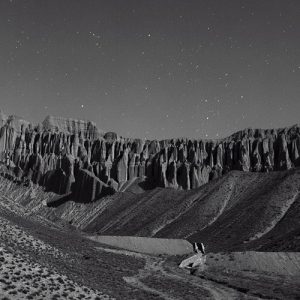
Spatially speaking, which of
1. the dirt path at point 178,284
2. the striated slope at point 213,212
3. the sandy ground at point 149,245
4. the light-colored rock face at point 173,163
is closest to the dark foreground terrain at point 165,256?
the dirt path at point 178,284

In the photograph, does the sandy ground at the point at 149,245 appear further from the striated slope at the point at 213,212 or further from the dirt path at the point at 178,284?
the dirt path at the point at 178,284

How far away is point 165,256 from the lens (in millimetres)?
79125

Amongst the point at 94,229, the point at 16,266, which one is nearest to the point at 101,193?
the point at 94,229

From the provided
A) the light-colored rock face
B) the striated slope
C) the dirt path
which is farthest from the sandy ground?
the light-colored rock face

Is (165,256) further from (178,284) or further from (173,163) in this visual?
(173,163)

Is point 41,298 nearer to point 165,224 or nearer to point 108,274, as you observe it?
point 108,274

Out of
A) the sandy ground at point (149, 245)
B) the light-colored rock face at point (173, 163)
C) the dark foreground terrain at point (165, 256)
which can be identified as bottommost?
the sandy ground at point (149, 245)

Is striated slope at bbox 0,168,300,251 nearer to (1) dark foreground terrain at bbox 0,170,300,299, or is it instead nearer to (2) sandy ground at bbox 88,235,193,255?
(1) dark foreground terrain at bbox 0,170,300,299

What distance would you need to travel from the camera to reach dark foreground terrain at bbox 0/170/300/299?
28984 mm

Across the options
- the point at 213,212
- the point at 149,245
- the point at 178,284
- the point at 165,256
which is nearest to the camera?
the point at 178,284

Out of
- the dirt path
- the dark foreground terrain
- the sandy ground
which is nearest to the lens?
the dark foreground terrain

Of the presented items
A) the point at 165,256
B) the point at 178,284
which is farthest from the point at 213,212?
the point at 178,284

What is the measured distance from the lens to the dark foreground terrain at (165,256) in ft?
95.1

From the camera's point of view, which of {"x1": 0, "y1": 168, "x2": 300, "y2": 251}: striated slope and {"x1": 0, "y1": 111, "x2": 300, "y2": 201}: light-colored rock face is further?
{"x1": 0, "y1": 111, "x2": 300, "y2": 201}: light-colored rock face
